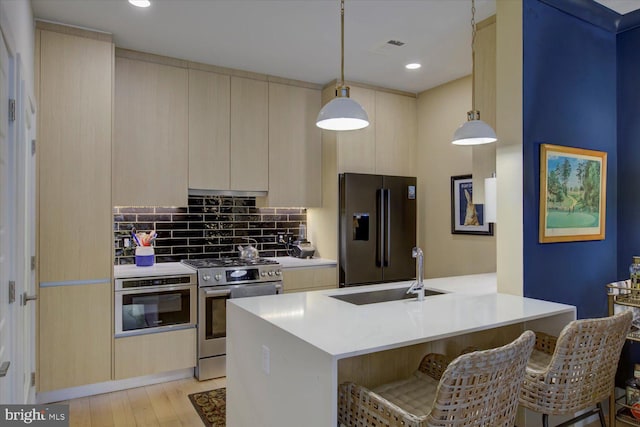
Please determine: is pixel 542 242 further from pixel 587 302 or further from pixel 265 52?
pixel 265 52

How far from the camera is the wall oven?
3.37 meters

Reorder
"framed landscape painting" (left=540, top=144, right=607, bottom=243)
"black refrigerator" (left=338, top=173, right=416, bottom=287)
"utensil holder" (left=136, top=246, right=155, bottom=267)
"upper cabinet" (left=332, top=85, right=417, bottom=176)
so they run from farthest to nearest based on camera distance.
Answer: "upper cabinet" (left=332, top=85, right=417, bottom=176), "black refrigerator" (left=338, top=173, right=416, bottom=287), "utensil holder" (left=136, top=246, right=155, bottom=267), "framed landscape painting" (left=540, top=144, right=607, bottom=243)

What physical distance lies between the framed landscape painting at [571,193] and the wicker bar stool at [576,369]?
813 mm

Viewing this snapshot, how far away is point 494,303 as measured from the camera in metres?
2.39

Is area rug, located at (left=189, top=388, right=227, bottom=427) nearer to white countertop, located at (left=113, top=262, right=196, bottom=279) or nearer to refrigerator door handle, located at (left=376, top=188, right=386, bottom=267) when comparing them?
white countertop, located at (left=113, top=262, right=196, bottom=279)

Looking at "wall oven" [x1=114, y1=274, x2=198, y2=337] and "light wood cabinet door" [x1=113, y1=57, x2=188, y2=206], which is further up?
"light wood cabinet door" [x1=113, y1=57, x2=188, y2=206]

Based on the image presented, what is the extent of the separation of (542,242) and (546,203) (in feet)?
0.81

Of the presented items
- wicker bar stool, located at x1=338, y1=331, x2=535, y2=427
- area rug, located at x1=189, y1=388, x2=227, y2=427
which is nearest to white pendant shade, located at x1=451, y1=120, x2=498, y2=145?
wicker bar stool, located at x1=338, y1=331, x2=535, y2=427

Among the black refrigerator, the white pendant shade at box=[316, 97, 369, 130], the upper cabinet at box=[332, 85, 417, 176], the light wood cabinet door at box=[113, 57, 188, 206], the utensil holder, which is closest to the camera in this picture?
the white pendant shade at box=[316, 97, 369, 130]

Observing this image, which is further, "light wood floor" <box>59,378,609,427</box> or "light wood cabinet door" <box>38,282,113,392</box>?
"light wood cabinet door" <box>38,282,113,392</box>

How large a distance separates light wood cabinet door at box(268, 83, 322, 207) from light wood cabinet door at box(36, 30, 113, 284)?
5.07 ft

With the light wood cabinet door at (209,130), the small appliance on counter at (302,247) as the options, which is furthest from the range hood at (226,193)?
the small appliance on counter at (302,247)

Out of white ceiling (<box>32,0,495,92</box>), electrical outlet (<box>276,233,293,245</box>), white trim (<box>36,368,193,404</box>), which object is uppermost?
white ceiling (<box>32,0,495,92</box>)

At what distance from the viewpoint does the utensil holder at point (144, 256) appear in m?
3.79
